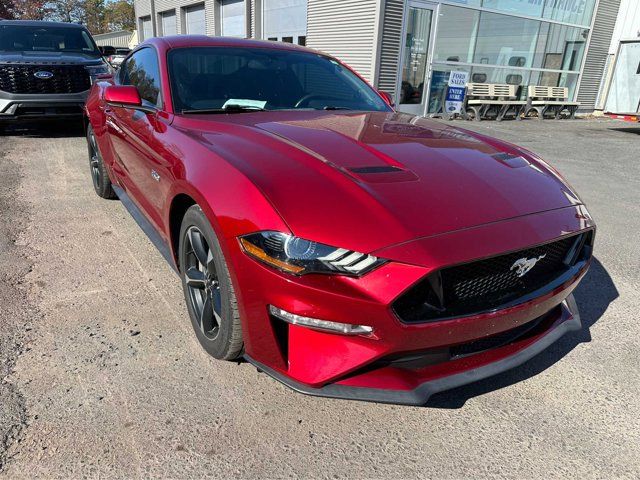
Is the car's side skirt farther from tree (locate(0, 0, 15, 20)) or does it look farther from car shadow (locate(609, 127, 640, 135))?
tree (locate(0, 0, 15, 20))

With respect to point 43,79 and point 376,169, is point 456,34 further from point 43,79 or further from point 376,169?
point 376,169

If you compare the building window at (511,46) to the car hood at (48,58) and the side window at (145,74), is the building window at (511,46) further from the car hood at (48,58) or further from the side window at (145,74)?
the side window at (145,74)

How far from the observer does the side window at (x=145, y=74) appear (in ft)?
10.3

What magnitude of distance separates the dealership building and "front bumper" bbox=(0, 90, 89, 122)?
23.1ft

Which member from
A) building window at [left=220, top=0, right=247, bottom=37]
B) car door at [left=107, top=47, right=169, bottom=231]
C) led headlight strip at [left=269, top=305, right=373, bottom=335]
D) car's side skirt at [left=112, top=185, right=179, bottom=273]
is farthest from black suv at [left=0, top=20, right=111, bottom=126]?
building window at [left=220, top=0, right=247, bottom=37]

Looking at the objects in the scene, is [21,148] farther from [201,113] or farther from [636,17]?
[636,17]

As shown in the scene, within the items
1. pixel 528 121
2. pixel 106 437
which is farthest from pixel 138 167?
pixel 528 121

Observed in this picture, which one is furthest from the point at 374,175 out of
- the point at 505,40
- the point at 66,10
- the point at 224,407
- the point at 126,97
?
the point at 66,10

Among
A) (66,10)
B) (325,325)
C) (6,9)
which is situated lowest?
(325,325)

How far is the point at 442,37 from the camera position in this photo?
1283 cm

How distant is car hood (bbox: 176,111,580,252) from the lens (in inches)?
69.8

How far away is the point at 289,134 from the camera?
243 centimetres

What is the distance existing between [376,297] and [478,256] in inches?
16.8

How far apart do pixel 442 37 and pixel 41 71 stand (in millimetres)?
9867
